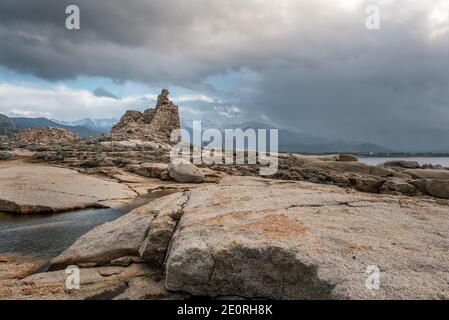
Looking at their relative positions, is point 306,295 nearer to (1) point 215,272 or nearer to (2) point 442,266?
(1) point 215,272

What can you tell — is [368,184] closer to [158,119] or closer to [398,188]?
[398,188]

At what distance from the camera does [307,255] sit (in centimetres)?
599

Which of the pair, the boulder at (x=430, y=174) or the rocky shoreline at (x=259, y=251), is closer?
the rocky shoreline at (x=259, y=251)

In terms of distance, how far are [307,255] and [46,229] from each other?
395 inches

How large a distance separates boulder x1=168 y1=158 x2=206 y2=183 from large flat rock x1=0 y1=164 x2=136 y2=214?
15.3ft

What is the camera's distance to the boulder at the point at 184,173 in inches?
941

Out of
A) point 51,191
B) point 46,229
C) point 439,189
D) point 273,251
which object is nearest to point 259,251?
point 273,251

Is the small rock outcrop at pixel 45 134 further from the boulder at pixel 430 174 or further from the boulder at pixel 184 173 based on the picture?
the boulder at pixel 430 174

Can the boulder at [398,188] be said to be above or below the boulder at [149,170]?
below

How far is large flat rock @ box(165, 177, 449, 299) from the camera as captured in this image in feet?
17.9

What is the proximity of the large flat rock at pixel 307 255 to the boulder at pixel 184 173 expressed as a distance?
15469mm

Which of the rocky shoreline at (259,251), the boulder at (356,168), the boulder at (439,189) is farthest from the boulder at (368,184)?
the rocky shoreline at (259,251)

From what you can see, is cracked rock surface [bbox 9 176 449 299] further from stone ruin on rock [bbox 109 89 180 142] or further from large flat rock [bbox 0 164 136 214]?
stone ruin on rock [bbox 109 89 180 142]
